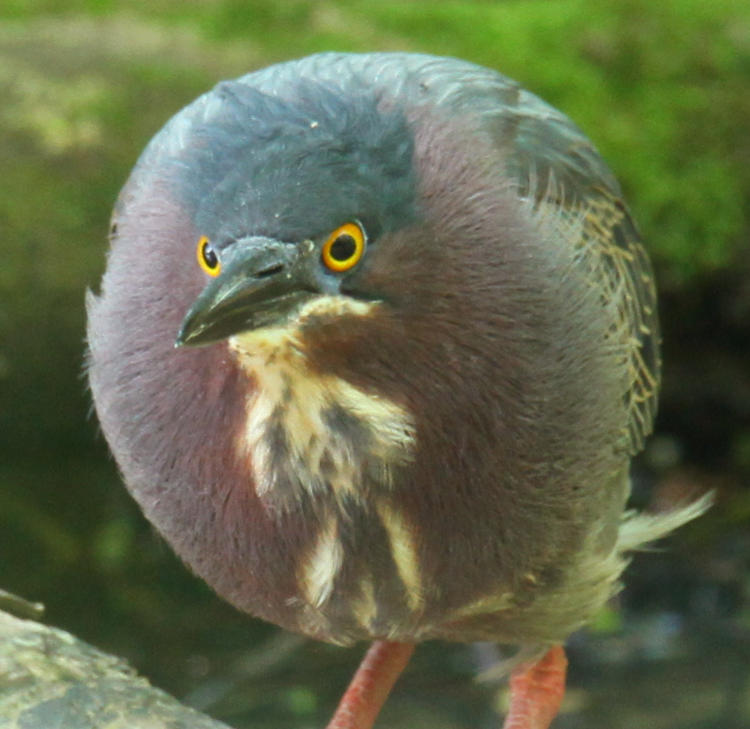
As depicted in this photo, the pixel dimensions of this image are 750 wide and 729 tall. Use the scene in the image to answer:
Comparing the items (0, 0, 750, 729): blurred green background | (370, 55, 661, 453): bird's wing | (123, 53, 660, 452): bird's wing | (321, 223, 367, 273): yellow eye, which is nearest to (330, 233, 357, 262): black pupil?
(321, 223, 367, 273): yellow eye

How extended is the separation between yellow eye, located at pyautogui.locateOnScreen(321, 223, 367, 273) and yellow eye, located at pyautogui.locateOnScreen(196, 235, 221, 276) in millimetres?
205

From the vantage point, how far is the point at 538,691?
A: 14.4 ft

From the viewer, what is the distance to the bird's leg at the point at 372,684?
438cm

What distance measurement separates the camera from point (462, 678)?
6492 mm

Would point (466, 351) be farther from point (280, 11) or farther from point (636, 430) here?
point (280, 11)

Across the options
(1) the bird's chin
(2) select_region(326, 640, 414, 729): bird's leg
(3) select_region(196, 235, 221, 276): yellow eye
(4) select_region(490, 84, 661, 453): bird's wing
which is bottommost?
(2) select_region(326, 640, 414, 729): bird's leg

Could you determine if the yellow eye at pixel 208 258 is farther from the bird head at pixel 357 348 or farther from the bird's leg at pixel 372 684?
the bird's leg at pixel 372 684

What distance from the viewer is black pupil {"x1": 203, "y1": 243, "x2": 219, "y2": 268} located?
264cm

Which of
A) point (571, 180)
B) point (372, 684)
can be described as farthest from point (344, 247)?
point (372, 684)

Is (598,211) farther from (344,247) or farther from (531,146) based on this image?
(344,247)

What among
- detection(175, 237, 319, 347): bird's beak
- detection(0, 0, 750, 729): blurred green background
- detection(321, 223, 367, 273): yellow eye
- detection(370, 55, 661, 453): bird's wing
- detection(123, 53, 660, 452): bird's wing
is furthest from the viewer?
detection(0, 0, 750, 729): blurred green background

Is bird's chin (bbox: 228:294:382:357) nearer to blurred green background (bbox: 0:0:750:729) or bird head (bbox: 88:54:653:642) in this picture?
bird head (bbox: 88:54:653:642)

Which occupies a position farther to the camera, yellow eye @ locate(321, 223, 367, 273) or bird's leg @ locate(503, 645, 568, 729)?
bird's leg @ locate(503, 645, 568, 729)

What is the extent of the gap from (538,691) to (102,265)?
2587mm
